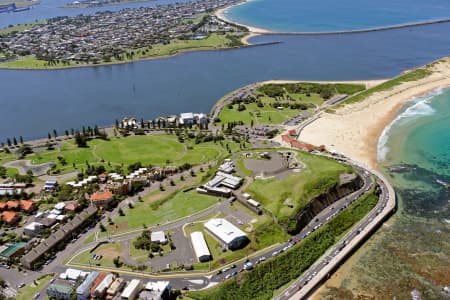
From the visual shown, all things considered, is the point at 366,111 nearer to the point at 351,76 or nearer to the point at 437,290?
the point at 351,76

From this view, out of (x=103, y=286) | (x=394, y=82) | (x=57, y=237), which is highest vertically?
(x=394, y=82)

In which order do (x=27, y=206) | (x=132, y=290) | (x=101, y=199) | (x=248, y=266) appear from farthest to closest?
(x=27, y=206) < (x=101, y=199) < (x=248, y=266) < (x=132, y=290)

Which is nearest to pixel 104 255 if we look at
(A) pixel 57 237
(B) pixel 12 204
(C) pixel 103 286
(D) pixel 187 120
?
(C) pixel 103 286

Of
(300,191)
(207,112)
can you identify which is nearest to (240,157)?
(300,191)

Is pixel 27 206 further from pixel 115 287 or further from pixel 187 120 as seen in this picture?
pixel 187 120

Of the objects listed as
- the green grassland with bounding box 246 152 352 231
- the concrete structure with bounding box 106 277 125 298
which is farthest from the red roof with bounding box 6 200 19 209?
the green grassland with bounding box 246 152 352 231

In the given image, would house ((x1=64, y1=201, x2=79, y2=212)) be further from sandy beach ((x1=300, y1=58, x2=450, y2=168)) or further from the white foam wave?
the white foam wave
